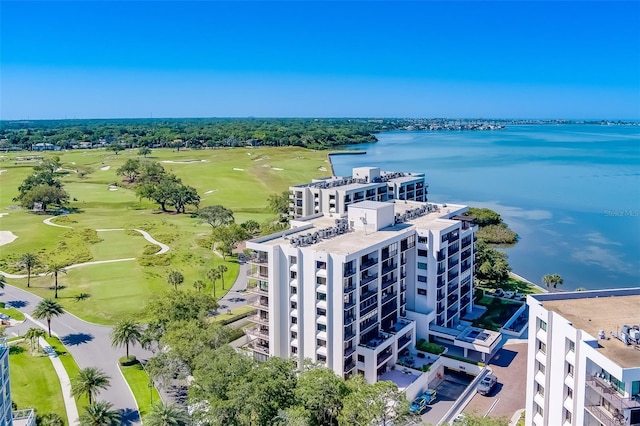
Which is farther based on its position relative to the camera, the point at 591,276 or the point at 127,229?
the point at 127,229

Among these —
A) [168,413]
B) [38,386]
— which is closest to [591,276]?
[168,413]

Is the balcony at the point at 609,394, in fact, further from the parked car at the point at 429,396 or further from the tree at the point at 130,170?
the tree at the point at 130,170

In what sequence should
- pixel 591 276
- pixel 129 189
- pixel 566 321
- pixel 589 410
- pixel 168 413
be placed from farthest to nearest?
pixel 129 189, pixel 591 276, pixel 168 413, pixel 566 321, pixel 589 410

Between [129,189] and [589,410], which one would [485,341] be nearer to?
[589,410]

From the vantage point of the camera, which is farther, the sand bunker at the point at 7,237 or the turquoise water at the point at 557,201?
the sand bunker at the point at 7,237

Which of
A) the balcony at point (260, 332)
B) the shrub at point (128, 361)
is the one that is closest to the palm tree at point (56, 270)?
→ the shrub at point (128, 361)

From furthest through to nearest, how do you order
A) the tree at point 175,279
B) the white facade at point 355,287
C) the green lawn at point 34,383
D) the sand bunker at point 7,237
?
the sand bunker at point 7,237
the tree at point 175,279
the white facade at point 355,287
the green lawn at point 34,383
